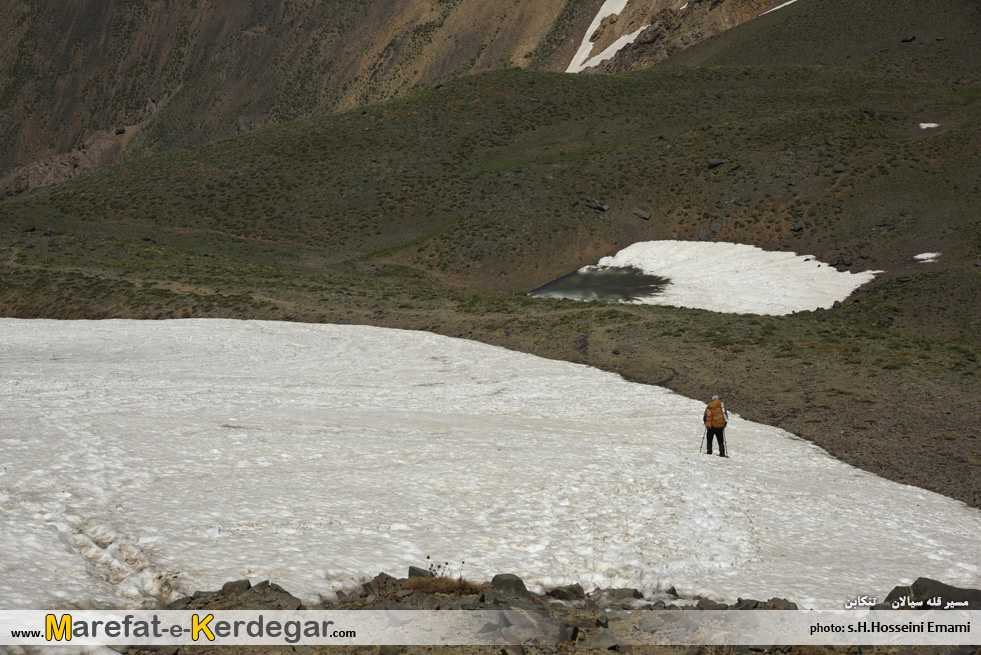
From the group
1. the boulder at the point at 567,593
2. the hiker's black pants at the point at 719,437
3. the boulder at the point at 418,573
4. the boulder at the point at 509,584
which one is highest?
the hiker's black pants at the point at 719,437

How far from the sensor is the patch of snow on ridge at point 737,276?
4834cm

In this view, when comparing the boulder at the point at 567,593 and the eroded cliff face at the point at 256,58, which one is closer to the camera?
the boulder at the point at 567,593

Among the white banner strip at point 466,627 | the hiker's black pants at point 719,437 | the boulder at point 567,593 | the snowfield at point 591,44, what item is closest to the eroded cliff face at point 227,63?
the snowfield at point 591,44

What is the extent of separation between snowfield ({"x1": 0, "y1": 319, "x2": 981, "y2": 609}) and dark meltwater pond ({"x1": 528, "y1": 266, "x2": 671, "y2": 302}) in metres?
28.0

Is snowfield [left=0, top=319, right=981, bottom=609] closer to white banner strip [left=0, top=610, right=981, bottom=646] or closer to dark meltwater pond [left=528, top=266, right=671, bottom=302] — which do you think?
white banner strip [left=0, top=610, right=981, bottom=646]

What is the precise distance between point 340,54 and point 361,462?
166999 mm

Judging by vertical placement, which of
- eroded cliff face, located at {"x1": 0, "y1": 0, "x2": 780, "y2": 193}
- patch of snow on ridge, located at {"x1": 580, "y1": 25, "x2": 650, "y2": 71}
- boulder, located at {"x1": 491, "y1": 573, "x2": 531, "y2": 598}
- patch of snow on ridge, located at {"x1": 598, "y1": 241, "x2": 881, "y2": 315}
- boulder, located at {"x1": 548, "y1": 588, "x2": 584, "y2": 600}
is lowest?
boulder, located at {"x1": 548, "y1": 588, "x2": 584, "y2": 600}

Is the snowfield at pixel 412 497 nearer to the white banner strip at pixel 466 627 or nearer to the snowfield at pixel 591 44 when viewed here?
the white banner strip at pixel 466 627

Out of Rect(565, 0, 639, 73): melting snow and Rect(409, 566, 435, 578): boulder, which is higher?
Rect(565, 0, 639, 73): melting snow

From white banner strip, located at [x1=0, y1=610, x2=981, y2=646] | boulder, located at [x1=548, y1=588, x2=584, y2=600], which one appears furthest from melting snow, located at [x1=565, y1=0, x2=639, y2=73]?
white banner strip, located at [x1=0, y1=610, x2=981, y2=646]

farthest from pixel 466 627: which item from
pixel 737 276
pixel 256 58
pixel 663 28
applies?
pixel 256 58

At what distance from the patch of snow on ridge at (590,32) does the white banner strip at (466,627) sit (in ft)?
436

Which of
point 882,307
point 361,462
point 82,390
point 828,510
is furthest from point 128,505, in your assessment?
point 882,307

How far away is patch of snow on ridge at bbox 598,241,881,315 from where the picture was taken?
48.3 metres
